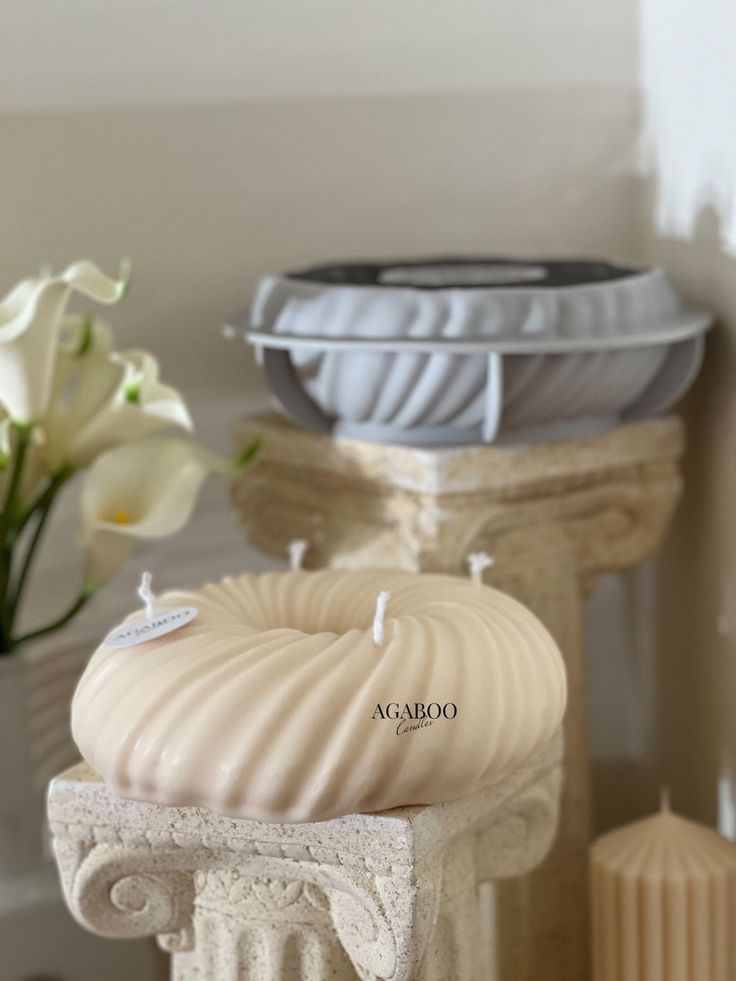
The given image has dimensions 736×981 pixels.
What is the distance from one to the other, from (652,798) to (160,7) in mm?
1272

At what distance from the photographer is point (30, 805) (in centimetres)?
142

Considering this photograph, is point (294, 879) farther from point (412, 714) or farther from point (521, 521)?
point (521, 521)

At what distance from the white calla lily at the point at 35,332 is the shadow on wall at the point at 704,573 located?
675 millimetres

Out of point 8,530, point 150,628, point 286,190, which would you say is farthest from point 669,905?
point 286,190

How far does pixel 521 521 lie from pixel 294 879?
52 centimetres

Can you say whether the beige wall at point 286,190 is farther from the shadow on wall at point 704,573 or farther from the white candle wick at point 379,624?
the white candle wick at point 379,624

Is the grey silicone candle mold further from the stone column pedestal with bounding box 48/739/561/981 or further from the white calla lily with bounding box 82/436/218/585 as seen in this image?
the stone column pedestal with bounding box 48/739/561/981

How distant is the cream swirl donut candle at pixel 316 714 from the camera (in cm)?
Answer: 92

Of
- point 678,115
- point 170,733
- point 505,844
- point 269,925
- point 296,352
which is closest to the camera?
point 170,733

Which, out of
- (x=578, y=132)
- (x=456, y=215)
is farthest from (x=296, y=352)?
(x=578, y=132)

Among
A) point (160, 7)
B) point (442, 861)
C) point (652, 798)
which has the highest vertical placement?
point (160, 7)

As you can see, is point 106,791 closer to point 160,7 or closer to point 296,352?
point 296,352

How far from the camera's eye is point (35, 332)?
50.7 inches

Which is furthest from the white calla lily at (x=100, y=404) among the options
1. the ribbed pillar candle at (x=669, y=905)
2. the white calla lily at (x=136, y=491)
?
the ribbed pillar candle at (x=669, y=905)
